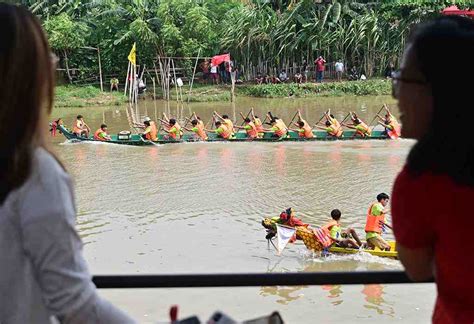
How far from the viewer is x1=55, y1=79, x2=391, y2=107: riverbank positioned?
76.8 feet

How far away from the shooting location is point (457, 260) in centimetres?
104

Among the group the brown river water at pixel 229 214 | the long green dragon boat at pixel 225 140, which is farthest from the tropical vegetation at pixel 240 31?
the long green dragon boat at pixel 225 140

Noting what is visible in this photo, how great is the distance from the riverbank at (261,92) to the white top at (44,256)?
2280cm

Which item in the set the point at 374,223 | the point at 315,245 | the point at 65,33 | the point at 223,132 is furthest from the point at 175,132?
the point at 65,33

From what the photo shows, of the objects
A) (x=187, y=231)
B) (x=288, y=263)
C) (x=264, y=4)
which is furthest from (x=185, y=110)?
(x=288, y=263)

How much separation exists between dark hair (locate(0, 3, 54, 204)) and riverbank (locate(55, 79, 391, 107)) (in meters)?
22.8

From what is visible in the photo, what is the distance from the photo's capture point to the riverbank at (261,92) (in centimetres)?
2342

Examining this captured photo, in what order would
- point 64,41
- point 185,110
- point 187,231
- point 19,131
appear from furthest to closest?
point 64,41, point 185,110, point 187,231, point 19,131

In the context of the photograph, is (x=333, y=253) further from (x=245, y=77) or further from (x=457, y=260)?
(x=245, y=77)

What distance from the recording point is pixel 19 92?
101 cm

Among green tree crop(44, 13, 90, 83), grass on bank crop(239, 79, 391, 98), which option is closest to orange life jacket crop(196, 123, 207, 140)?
grass on bank crop(239, 79, 391, 98)

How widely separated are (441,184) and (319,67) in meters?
24.2

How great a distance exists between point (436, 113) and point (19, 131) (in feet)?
2.13

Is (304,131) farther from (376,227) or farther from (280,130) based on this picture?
(376,227)
